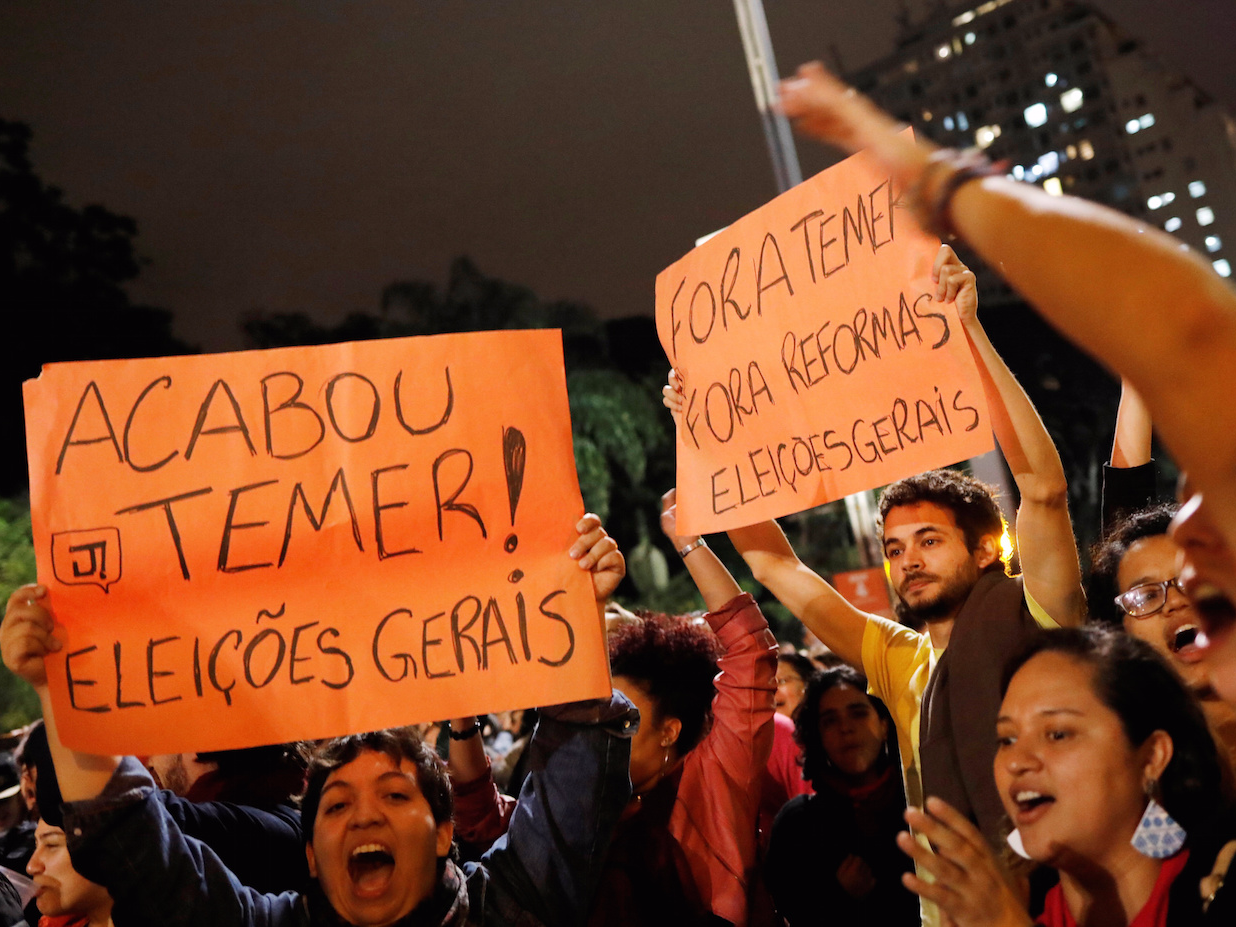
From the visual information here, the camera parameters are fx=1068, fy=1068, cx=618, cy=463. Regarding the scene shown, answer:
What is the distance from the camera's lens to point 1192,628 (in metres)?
2.47

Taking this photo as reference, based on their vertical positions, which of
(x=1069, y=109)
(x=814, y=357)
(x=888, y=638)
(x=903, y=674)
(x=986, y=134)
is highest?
(x=986, y=134)

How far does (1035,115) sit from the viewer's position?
8762 centimetres

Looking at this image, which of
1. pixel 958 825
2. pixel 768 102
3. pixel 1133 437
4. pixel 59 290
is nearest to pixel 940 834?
pixel 958 825

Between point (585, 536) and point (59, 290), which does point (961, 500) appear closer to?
point (585, 536)

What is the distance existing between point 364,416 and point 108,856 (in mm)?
1026

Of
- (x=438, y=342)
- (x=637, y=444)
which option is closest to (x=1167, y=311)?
(x=438, y=342)

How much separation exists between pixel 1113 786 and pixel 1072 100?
93.3 m

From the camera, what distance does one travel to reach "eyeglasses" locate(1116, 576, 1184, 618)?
8.32 feet

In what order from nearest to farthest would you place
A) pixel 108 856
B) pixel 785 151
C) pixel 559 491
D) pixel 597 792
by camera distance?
pixel 108 856 → pixel 597 792 → pixel 559 491 → pixel 785 151

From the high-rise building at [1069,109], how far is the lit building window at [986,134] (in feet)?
0.78

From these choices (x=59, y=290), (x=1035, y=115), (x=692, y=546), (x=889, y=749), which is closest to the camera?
(x=692, y=546)

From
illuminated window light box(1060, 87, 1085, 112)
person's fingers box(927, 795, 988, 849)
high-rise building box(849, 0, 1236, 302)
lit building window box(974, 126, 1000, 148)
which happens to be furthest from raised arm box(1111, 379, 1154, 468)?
lit building window box(974, 126, 1000, 148)

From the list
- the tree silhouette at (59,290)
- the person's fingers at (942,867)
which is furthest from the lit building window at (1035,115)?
the person's fingers at (942,867)

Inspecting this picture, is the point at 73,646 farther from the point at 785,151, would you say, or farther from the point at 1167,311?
the point at 785,151
